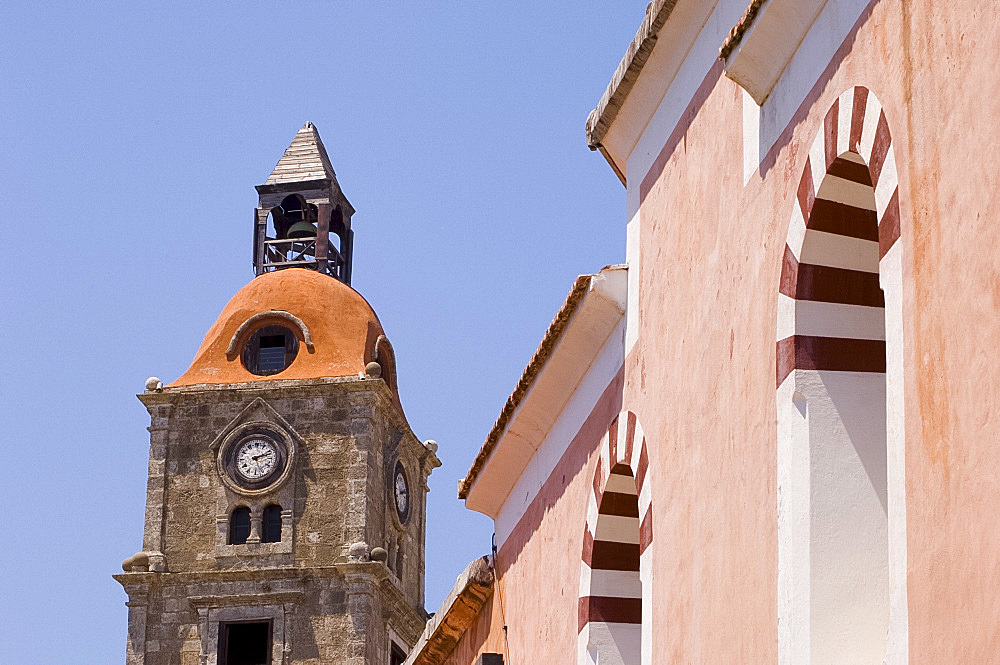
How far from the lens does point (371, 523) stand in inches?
1475

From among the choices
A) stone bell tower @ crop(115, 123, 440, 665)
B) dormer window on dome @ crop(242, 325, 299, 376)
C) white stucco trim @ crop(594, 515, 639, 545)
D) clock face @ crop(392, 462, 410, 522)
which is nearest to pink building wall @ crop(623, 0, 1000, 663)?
white stucco trim @ crop(594, 515, 639, 545)

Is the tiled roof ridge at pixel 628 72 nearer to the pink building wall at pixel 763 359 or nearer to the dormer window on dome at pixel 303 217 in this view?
the pink building wall at pixel 763 359

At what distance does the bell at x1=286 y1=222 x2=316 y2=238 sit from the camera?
41000mm

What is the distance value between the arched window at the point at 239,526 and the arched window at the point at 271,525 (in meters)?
0.29

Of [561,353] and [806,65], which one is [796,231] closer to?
[806,65]

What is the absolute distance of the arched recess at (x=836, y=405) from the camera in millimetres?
6266

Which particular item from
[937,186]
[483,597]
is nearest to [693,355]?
[937,186]

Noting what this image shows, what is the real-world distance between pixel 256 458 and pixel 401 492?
3.33 m

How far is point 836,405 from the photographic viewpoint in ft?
21.5

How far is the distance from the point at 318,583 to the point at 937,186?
31.8 meters

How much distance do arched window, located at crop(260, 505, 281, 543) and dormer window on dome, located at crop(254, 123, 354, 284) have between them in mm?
5191

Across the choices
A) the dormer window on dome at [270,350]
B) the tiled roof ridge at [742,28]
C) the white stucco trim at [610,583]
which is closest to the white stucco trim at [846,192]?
the tiled roof ridge at [742,28]

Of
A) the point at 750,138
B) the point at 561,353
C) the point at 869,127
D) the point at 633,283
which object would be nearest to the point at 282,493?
the point at 561,353

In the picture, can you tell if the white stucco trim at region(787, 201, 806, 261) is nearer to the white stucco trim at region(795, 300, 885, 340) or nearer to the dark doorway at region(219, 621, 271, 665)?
the white stucco trim at region(795, 300, 885, 340)
